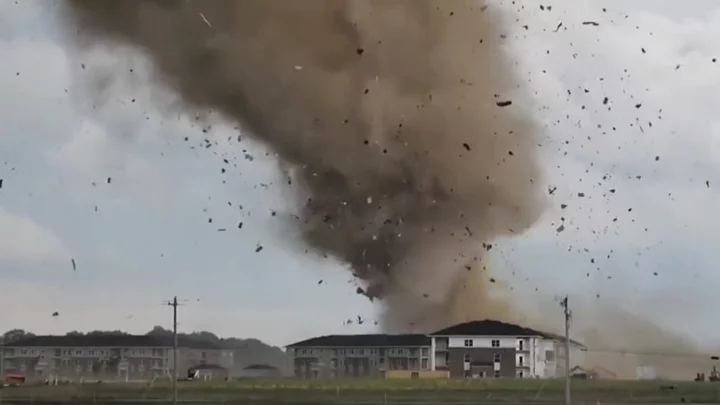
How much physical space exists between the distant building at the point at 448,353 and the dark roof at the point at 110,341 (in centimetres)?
416

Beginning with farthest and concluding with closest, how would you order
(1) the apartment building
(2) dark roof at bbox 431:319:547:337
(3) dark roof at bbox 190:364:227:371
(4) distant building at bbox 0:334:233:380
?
(3) dark roof at bbox 190:364:227:371
(4) distant building at bbox 0:334:233:380
(1) the apartment building
(2) dark roof at bbox 431:319:547:337

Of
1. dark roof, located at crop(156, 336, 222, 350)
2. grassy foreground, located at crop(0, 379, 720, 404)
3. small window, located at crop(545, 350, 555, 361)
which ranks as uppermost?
dark roof, located at crop(156, 336, 222, 350)

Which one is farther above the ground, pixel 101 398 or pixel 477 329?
pixel 477 329

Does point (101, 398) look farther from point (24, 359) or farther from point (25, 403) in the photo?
point (24, 359)

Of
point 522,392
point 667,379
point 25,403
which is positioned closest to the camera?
point 25,403

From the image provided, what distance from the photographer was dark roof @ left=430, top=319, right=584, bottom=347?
4009 centimetres

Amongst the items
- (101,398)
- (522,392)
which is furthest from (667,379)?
(101,398)

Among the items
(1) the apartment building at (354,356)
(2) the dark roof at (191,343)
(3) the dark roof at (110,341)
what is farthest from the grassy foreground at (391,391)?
(3) the dark roof at (110,341)

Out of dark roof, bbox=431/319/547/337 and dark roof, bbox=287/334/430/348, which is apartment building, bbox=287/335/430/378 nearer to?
dark roof, bbox=287/334/430/348

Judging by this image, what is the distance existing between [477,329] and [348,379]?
240 inches

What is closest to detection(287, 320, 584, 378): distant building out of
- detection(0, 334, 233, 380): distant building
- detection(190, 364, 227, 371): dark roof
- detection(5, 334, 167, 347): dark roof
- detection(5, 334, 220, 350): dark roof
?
detection(190, 364, 227, 371): dark roof

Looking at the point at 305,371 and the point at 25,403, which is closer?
the point at 25,403

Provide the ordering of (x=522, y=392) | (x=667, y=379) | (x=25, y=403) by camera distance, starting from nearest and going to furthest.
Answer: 1. (x=25, y=403)
2. (x=522, y=392)
3. (x=667, y=379)

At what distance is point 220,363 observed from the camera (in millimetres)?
44375
